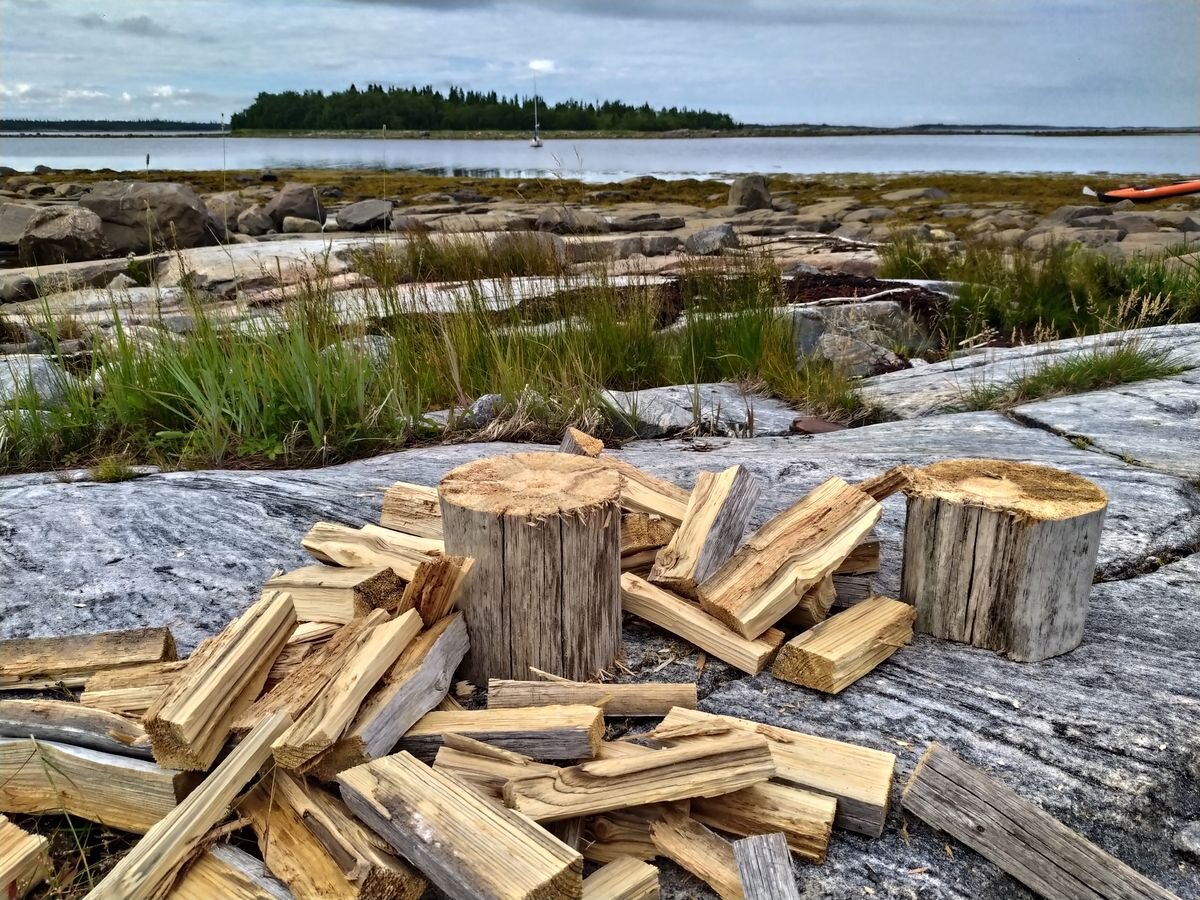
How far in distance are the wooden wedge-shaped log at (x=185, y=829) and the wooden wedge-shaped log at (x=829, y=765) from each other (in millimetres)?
868

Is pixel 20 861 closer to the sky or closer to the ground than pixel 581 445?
closer to the ground

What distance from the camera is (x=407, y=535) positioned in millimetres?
2967

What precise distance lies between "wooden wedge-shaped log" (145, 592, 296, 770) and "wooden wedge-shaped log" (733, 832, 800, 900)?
1122 mm

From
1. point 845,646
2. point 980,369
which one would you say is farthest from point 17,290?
point 845,646

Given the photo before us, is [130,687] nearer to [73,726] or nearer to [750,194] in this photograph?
[73,726]

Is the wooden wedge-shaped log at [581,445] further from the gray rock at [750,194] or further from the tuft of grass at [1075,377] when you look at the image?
the gray rock at [750,194]

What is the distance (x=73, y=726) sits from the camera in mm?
2029

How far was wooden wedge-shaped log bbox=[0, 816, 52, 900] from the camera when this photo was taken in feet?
5.52

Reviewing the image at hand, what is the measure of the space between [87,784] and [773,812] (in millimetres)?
1495

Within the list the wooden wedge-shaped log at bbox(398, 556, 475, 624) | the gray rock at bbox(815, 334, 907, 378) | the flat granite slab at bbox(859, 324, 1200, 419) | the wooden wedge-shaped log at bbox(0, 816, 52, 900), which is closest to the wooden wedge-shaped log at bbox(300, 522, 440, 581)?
the wooden wedge-shaped log at bbox(398, 556, 475, 624)

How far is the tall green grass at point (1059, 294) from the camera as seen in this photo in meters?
7.86

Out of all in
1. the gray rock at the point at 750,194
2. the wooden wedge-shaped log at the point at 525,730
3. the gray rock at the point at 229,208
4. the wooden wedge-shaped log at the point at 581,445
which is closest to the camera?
the wooden wedge-shaped log at the point at 525,730

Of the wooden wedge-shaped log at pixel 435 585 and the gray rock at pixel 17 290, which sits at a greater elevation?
the wooden wedge-shaped log at pixel 435 585

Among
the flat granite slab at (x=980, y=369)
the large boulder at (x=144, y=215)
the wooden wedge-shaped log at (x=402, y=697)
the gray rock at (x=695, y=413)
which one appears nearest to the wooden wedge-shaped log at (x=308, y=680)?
the wooden wedge-shaped log at (x=402, y=697)
